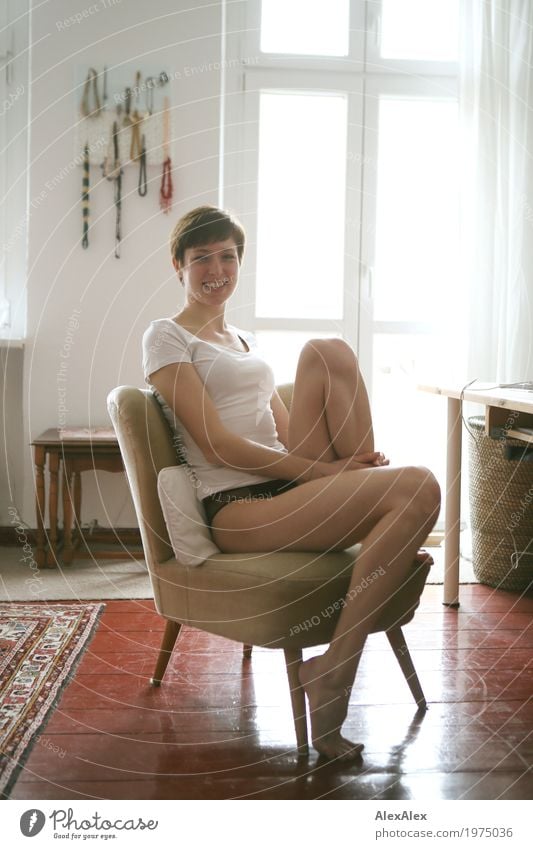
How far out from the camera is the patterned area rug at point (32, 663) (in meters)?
1.72

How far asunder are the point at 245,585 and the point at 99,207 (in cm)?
216

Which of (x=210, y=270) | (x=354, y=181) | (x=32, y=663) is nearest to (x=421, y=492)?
(x=210, y=270)

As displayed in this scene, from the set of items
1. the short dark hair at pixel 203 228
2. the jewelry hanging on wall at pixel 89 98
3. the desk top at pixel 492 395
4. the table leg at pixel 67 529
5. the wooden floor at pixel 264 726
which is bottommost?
the wooden floor at pixel 264 726

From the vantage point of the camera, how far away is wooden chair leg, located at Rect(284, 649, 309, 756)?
1.67 m

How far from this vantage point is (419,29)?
3.64 m

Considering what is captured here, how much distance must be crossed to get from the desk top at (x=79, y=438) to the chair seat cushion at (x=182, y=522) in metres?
1.32

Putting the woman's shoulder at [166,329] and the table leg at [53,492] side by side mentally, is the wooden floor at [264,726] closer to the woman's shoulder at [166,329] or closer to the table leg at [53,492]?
the table leg at [53,492]

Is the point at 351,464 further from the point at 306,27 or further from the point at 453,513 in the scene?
the point at 306,27

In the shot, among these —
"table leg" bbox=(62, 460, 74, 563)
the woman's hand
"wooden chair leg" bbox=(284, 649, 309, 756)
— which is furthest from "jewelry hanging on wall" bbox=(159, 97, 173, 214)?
"wooden chair leg" bbox=(284, 649, 309, 756)

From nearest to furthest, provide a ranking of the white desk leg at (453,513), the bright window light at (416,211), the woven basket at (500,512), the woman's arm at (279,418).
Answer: the woman's arm at (279,418), the white desk leg at (453,513), the woven basket at (500,512), the bright window light at (416,211)

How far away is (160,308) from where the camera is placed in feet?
11.3

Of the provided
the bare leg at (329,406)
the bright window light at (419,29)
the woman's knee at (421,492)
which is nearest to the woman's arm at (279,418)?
the bare leg at (329,406)

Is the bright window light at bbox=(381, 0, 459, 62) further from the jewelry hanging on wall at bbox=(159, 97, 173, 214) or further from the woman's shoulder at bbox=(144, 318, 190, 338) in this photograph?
the woman's shoulder at bbox=(144, 318, 190, 338)

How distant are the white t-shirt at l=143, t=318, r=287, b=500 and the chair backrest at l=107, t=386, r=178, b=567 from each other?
0.20 feet
